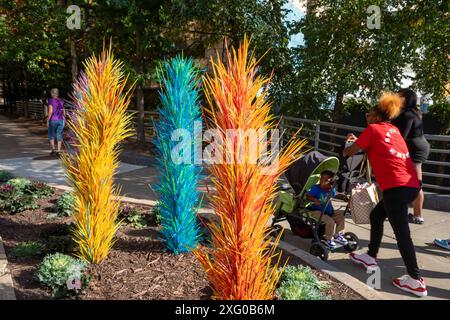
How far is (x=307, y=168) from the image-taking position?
510cm

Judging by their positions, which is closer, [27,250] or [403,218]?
[403,218]

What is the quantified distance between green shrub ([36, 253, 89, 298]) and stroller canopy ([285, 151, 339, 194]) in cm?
274

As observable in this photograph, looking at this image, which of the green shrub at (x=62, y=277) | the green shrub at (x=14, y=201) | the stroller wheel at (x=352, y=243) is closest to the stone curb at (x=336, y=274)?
the stroller wheel at (x=352, y=243)

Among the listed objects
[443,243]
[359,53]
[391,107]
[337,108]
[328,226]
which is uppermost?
[359,53]

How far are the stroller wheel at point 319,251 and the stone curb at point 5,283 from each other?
9.84ft

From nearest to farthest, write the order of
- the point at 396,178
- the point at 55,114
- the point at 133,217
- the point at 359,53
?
the point at 396,178 < the point at 133,217 < the point at 359,53 < the point at 55,114

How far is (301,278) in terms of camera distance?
11.6ft

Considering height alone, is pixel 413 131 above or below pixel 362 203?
above

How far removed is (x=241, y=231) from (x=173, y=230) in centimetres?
169

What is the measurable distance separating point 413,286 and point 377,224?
0.71 meters

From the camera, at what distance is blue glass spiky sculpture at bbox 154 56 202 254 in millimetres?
3939

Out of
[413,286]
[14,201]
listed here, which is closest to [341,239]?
[413,286]

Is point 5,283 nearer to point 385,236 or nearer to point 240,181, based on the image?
point 240,181
